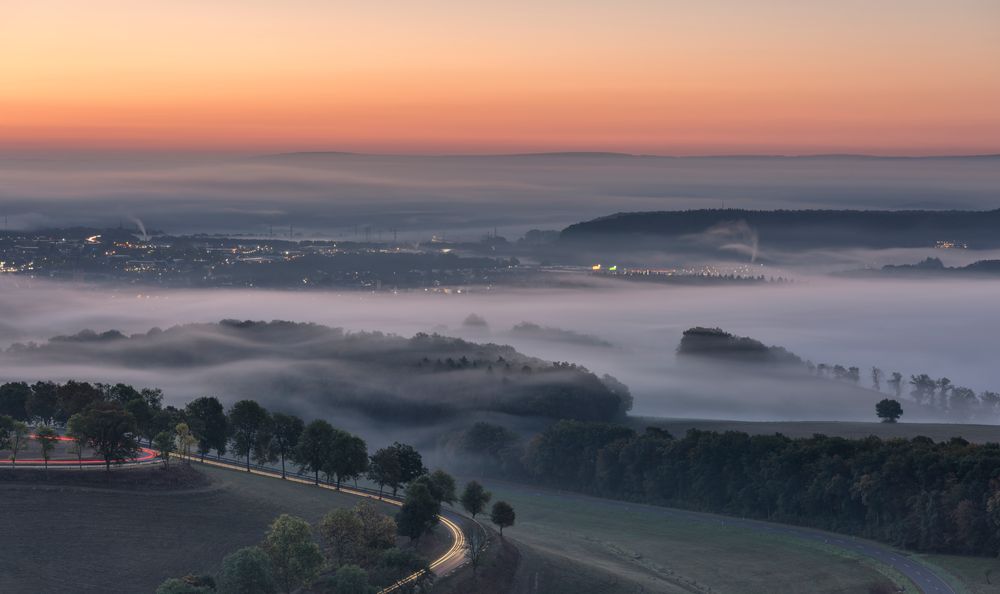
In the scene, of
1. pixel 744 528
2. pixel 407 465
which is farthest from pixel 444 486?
pixel 744 528

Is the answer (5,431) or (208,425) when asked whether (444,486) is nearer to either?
Answer: (208,425)

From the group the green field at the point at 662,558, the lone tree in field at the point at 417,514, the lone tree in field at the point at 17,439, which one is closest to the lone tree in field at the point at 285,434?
the green field at the point at 662,558

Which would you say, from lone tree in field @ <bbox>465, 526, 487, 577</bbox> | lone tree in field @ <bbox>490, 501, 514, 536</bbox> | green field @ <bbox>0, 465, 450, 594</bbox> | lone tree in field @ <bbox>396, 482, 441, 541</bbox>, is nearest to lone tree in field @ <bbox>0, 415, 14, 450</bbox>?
green field @ <bbox>0, 465, 450, 594</bbox>

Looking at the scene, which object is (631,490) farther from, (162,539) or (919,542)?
(162,539)

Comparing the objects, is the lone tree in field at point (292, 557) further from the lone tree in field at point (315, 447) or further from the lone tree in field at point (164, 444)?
the lone tree in field at point (315, 447)

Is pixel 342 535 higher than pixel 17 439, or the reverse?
pixel 17 439

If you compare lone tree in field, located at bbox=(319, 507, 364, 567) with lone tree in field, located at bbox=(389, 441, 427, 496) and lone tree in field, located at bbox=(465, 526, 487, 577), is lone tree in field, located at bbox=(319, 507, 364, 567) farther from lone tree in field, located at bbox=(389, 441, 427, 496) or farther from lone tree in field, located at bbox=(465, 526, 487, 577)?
lone tree in field, located at bbox=(389, 441, 427, 496)
